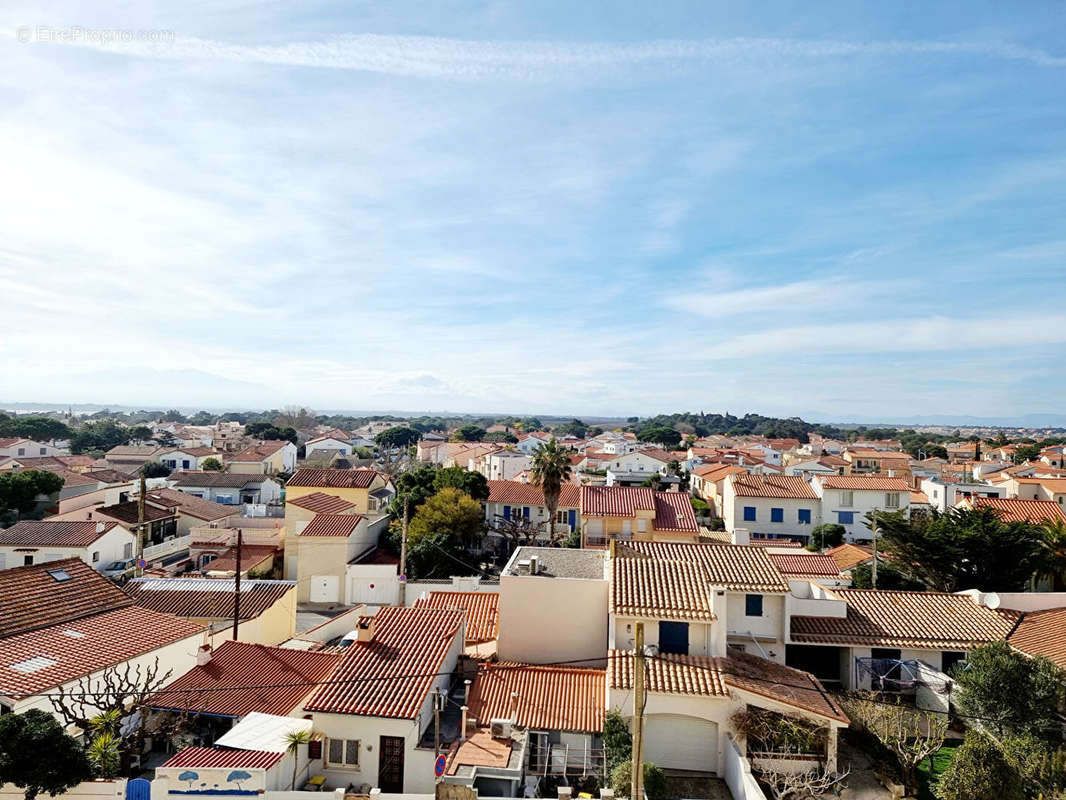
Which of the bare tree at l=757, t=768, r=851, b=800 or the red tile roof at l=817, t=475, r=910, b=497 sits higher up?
the red tile roof at l=817, t=475, r=910, b=497

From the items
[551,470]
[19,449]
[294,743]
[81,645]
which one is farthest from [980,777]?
[19,449]

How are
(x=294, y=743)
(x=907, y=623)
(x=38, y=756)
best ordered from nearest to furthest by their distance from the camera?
1. (x=38, y=756)
2. (x=294, y=743)
3. (x=907, y=623)

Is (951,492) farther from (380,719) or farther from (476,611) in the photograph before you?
(380,719)

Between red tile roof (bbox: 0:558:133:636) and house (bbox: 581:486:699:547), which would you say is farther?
house (bbox: 581:486:699:547)

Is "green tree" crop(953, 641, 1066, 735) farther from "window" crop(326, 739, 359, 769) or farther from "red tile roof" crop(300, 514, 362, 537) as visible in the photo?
"red tile roof" crop(300, 514, 362, 537)

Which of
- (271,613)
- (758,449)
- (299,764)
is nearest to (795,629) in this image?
(299,764)

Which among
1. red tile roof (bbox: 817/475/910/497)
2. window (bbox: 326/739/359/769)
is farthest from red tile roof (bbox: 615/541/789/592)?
red tile roof (bbox: 817/475/910/497)
